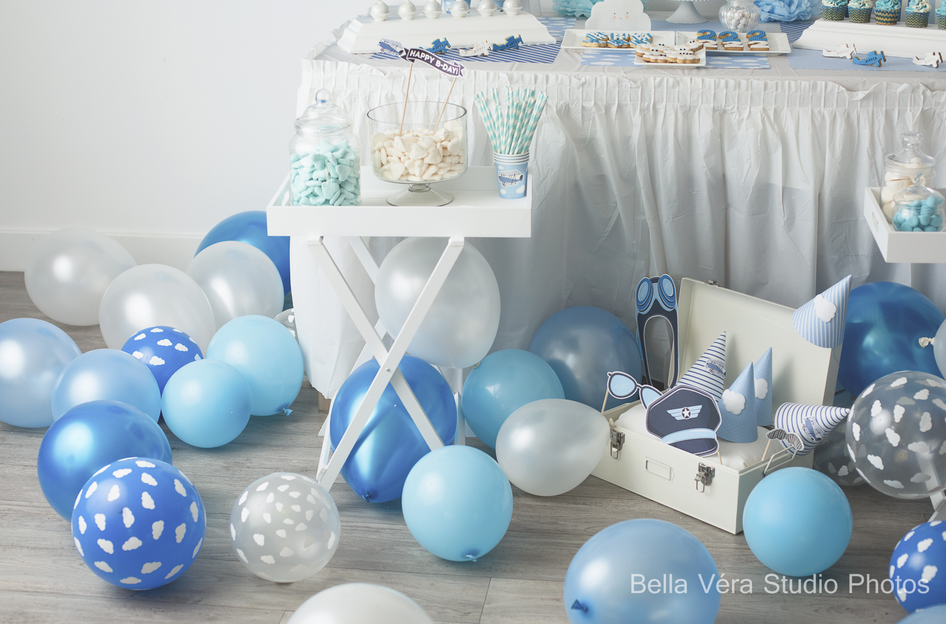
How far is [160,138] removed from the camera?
10.1 ft

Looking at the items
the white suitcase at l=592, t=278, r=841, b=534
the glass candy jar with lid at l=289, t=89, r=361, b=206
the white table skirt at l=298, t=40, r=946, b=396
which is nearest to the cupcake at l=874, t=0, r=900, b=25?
the white table skirt at l=298, t=40, r=946, b=396

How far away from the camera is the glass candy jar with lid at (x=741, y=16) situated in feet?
7.97

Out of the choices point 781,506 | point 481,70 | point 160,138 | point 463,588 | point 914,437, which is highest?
point 481,70

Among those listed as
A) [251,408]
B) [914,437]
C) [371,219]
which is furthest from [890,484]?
[251,408]

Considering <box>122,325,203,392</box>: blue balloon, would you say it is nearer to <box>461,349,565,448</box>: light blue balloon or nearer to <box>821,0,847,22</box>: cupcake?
<box>461,349,565,448</box>: light blue balloon

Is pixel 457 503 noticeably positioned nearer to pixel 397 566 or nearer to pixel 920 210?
pixel 397 566

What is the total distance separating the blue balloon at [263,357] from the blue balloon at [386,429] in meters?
0.31

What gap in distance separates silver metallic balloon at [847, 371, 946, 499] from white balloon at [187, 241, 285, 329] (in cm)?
166

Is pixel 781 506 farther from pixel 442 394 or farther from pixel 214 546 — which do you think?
pixel 214 546

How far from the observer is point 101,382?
1937mm

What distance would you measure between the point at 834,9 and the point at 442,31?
1.10 meters

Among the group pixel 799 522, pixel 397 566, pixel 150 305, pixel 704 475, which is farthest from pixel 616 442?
pixel 150 305

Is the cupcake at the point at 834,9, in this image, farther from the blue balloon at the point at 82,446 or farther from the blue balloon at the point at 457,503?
the blue balloon at the point at 82,446

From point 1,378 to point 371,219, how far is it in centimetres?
104
